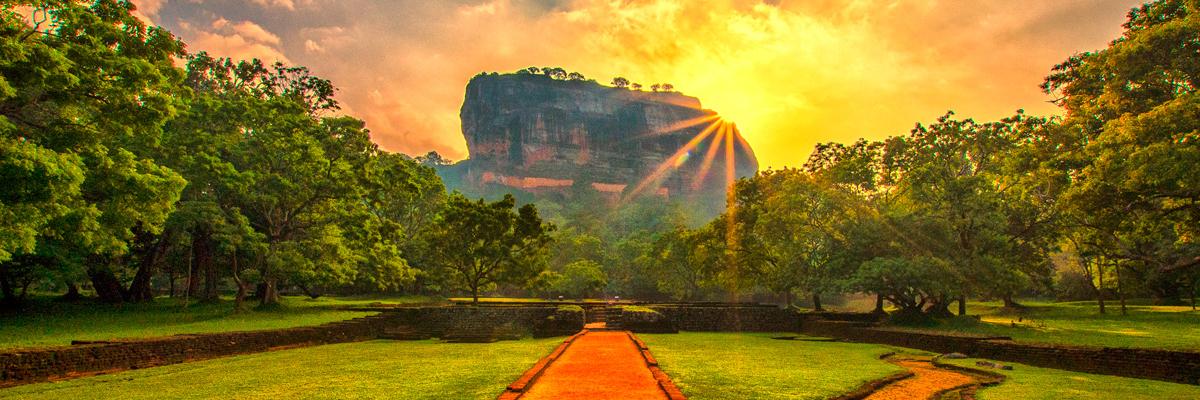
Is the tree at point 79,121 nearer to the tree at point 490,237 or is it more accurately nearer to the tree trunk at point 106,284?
the tree trunk at point 106,284

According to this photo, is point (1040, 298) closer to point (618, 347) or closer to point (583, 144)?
point (618, 347)

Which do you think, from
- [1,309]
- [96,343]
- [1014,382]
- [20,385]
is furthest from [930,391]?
[1,309]

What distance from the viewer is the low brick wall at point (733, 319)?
24281mm

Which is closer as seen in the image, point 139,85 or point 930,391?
point 930,391

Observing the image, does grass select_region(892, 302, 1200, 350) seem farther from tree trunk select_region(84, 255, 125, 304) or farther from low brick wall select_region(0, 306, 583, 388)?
tree trunk select_region(84, 255, 125, 304)

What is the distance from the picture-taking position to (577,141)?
6905 inches

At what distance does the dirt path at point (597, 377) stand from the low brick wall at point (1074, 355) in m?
8.77

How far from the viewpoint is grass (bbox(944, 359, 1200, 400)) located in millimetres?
7918

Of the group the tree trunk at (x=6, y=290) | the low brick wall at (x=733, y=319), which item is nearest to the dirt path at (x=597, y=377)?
the low brick wall at (x=733, y=319)

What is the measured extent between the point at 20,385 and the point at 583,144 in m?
168

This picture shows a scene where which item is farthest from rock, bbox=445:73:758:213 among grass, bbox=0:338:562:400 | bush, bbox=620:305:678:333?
grass, bbox=0:338:562:400

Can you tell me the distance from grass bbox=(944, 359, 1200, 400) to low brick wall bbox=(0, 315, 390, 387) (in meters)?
15.0

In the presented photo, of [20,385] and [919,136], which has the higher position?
[919,136]

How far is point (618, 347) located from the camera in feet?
44.0
